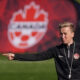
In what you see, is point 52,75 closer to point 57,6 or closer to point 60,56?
point 57,6

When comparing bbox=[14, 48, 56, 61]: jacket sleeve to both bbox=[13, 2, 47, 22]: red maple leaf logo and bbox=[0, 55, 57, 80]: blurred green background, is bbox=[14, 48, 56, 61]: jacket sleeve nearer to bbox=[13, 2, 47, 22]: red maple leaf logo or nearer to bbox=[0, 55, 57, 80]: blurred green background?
bbox=[0, 55, 57, 80]: blurred green background

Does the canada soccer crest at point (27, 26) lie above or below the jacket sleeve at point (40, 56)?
below

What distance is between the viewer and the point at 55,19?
49.3 ft

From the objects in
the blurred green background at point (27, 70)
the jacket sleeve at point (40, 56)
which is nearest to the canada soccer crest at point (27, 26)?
the blurred green background at point (27, 70)

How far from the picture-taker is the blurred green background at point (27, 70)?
10430mm

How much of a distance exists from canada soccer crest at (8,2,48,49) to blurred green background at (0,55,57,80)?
2370 mm

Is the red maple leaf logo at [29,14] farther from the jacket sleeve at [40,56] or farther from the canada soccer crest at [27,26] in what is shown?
the jacket sleeve at [40,56]

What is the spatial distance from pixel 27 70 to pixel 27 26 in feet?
13.4

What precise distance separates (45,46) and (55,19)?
1.31 metres

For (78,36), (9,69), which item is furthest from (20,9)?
(78,36)

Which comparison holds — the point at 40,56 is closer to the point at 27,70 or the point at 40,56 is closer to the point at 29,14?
the point at 27,70

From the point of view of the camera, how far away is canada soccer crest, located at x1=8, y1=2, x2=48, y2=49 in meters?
15.2

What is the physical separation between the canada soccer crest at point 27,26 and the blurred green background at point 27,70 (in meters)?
2.37

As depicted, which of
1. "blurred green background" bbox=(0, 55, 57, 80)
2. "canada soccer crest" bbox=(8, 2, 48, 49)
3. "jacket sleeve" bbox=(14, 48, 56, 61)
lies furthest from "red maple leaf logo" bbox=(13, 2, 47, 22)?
"jacket sleeve" bbox=(14, 48, 56, 61)
